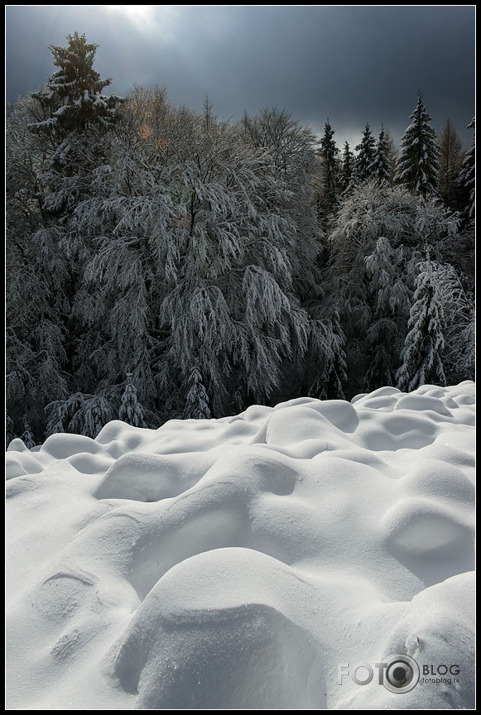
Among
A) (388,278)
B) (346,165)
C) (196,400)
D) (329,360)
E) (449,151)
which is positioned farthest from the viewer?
(449,151)

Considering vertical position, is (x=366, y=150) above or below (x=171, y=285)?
above

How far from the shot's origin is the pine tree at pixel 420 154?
54.1ft

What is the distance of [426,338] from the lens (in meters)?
8.41

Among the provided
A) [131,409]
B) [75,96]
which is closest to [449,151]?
[75,96]

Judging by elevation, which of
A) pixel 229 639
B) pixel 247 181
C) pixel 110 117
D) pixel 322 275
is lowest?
pixel 229 639

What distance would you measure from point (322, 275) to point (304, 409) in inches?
405

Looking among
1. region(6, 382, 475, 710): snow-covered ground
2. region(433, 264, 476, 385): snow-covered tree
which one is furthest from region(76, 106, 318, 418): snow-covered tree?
region(6, 382, 475, 710): snow-covered ground

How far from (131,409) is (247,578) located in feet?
23.7

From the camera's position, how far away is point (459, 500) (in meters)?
1.35

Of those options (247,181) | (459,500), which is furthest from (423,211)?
(459,500)

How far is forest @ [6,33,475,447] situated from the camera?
8258 millimetres

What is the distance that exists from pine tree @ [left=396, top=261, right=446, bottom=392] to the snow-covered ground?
22.0ft

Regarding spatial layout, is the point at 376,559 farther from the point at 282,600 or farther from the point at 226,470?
the point at 226,470

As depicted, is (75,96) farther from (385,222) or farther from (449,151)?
(449,151)
